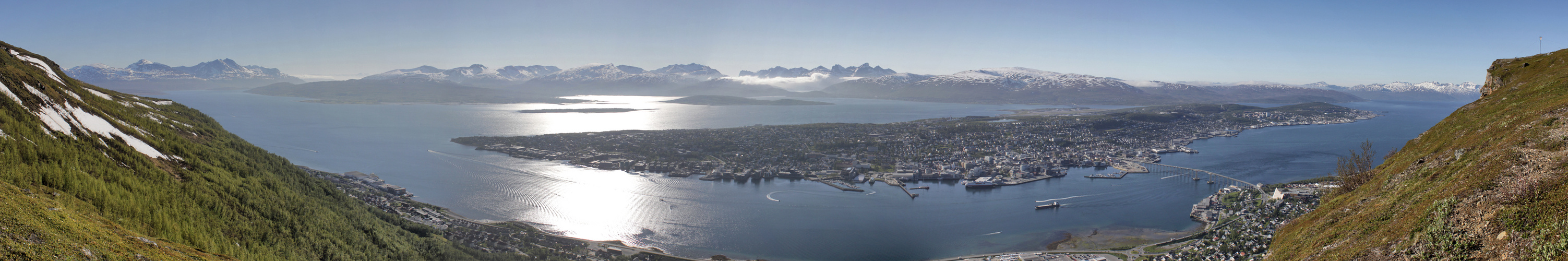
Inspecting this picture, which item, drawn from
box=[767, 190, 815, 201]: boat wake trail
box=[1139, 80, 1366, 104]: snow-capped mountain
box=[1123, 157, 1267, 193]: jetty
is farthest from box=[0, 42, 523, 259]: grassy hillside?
box=[1139, 80, 1366, 104]: snow-capped mountain

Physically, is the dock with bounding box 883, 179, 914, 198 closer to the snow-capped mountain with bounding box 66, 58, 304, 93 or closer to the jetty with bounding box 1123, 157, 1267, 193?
the jetty with bounding box 1123, 157, 1267, 193

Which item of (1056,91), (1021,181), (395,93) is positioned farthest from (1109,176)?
(395,93)

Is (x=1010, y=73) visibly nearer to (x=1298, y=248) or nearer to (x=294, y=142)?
(x=294, y=142)

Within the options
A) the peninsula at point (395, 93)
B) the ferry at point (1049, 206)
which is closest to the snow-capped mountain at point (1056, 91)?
the peninsula at point (395, 93)

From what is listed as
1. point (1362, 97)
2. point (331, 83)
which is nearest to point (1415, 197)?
point (331, 83)

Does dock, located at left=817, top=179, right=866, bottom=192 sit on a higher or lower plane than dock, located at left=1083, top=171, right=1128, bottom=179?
lower

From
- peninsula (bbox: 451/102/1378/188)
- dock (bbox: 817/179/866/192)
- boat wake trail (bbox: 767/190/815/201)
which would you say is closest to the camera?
boat wake trail (bbox: 767/190/815/201)

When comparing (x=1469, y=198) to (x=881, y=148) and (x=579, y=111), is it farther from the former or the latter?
(x=579, y=111)

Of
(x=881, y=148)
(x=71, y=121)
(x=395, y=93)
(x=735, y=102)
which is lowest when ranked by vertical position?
(x=881, y=148)
